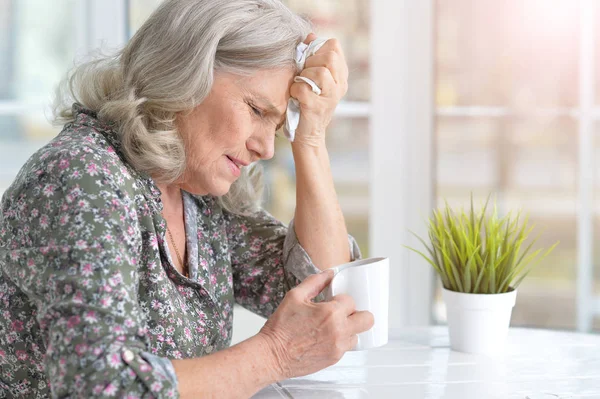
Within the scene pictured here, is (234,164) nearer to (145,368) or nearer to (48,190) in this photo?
(48,190)

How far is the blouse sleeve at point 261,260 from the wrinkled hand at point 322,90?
211 mm

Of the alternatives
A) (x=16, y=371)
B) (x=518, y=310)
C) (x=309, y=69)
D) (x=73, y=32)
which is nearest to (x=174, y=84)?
(x=309, y=69)

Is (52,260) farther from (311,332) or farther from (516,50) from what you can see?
(516,50)

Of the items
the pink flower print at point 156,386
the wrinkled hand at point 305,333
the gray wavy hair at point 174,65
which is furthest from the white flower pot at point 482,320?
the pink flower print at point 156,386

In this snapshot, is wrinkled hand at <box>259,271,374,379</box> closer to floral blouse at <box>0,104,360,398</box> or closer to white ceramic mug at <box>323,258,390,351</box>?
white ceramic mug at <box>323,258,390,351</box>

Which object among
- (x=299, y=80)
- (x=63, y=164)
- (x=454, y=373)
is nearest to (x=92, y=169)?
(x=63, y=164)

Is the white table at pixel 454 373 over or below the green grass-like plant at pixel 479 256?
below

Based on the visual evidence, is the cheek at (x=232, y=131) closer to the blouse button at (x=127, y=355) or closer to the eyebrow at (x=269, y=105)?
the eyebrow at (x=269, y=105)

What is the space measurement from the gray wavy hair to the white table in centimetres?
48

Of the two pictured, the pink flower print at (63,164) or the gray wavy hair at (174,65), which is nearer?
the pink flower print at (63,164)

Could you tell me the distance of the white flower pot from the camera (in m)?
1.56

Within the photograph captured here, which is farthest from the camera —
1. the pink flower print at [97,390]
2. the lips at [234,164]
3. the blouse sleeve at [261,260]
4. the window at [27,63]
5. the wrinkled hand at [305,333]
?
the window at [27,63]

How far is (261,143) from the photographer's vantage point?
59.3 inches

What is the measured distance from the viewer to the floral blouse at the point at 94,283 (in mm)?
1064
